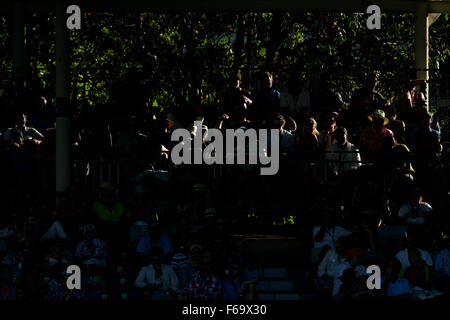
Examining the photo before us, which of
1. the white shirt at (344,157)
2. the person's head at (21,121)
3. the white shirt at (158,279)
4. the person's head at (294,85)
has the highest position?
the person's head at (294,85)

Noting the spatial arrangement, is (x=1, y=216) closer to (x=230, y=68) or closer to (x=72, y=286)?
(x=72, y=286)

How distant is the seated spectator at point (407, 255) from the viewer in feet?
46.4

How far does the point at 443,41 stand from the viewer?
2506 cm

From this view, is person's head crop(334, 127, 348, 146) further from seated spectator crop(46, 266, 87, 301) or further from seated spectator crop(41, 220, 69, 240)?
seated spectator crop(46, 266, 87, 301)

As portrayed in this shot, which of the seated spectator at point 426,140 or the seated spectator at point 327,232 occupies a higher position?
the seated spectator at point 426,140

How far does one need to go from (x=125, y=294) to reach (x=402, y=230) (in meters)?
4.04

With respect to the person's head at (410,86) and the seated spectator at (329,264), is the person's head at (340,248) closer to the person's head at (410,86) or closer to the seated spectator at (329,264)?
the seated spectator at (329,264)

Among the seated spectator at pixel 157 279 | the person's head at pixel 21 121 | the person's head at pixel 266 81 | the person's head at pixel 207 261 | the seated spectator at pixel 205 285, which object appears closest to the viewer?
the seated spectator at pixel 205 285

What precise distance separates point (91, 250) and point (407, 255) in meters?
4.24

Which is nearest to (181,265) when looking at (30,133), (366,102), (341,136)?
(341,136)

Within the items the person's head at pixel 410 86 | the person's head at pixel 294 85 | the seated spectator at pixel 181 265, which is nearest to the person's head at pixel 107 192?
the seated spectator at pixel 181 265

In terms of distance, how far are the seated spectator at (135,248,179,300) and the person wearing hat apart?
3709 mm

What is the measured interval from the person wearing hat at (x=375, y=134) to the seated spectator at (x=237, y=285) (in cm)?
339
